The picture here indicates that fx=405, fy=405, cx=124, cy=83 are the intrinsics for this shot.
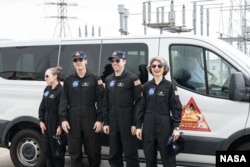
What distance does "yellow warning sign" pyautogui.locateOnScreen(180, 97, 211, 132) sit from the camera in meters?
5.20

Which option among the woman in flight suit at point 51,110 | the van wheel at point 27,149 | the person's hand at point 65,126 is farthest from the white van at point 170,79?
the person's hand at point 65,126

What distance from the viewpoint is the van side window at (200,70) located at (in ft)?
16.8

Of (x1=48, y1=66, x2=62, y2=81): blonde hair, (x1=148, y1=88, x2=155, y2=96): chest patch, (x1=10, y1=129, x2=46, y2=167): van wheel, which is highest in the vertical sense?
(x1=48, y1=66, x2=62, y2=81): blonde hair

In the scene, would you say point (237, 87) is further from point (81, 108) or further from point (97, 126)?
point (81, 108)

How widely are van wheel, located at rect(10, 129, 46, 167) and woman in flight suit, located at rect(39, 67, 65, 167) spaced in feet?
1.74

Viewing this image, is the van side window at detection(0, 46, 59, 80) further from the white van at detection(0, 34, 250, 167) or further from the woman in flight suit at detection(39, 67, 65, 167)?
the woman in flight suit at detection(39, 67, 65, 167)

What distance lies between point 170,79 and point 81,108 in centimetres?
125

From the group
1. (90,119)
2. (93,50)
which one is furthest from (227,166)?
(93,50)

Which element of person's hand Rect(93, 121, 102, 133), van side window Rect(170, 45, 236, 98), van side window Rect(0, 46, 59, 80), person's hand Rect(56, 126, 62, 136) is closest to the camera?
van side window Rect(170, 45, 236, 98)

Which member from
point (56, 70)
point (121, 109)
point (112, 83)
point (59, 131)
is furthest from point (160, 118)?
point (56, 70)

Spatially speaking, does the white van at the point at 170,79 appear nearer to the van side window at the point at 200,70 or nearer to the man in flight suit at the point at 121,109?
the van side window at the point at 200,70

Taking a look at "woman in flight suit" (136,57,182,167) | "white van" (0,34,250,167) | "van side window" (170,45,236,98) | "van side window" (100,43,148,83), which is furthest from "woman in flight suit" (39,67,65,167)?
"van side window" (170,45,236,98)

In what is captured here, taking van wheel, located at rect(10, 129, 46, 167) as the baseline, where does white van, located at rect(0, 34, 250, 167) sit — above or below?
above

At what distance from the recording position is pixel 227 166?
4.42m
